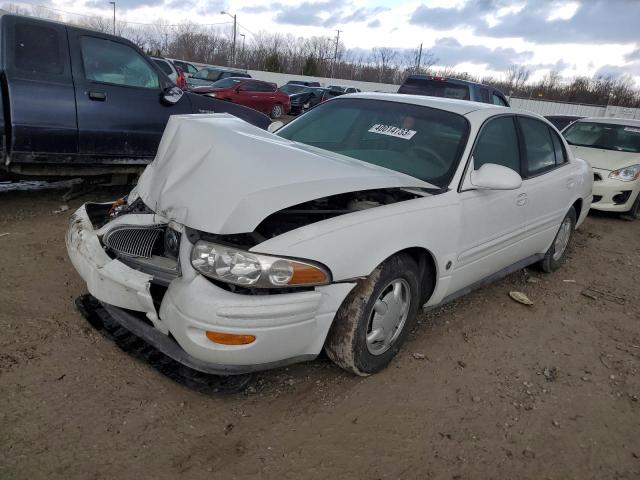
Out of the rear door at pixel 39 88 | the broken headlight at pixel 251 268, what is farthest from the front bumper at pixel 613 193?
the rear door at pixel 39 88

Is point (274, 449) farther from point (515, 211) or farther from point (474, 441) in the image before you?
point (515, 211)

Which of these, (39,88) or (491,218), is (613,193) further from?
(39,88)

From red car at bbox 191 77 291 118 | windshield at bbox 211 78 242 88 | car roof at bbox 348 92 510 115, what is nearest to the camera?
car roof at bbox 348 92 510 115

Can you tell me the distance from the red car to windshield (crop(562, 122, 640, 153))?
1107 centimetres

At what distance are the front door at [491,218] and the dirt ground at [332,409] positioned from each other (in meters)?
0.48

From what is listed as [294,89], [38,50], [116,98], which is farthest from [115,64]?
[294,89]

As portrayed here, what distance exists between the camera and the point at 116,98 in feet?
17.0

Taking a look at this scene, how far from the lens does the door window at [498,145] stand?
337 centimetres

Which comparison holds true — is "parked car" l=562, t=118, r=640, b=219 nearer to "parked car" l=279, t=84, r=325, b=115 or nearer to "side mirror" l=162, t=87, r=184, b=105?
"side mirror" l=162, t=87, r=184, b=105

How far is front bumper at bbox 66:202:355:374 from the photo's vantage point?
2176 mm

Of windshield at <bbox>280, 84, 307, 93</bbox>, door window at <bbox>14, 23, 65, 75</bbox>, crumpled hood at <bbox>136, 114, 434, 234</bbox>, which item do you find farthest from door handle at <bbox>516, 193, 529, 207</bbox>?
windshield at <bbox>280, 84, 307, 93</bbox>

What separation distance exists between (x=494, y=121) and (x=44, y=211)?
14.5 feet

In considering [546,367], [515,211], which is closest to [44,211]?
[515,211]

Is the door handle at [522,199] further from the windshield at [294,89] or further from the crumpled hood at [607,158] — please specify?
the windshield at [294,89]
